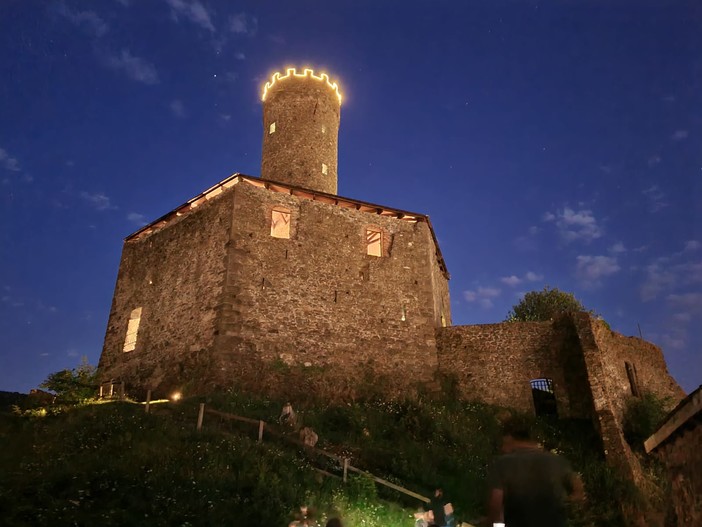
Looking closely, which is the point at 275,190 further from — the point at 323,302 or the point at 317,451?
the point at 317,451

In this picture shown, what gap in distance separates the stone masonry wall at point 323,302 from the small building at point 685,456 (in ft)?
44.2

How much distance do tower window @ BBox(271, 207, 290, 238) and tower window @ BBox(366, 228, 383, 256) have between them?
12.0 feet

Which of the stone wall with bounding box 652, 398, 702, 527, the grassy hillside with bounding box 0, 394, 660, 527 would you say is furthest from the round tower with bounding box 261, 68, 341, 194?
the stone wall with bounding box 652, 398, 702, 527

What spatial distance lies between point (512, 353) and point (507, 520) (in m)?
16.8

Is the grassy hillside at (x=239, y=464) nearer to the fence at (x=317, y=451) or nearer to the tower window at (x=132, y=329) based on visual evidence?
the fence at (x=317, y=451)

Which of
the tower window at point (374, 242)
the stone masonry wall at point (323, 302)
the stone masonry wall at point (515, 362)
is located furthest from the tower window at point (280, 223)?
the stone masonry wall at point (515, 362)

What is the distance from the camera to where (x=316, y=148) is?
2828cm

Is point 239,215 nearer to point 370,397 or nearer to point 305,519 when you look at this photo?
point 370,397

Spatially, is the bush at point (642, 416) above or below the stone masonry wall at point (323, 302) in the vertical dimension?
below

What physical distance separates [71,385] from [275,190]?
10580mm

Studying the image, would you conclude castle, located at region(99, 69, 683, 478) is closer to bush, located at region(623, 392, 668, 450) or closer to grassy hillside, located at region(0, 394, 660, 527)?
bush, located at region(623, 392, 668, 450)

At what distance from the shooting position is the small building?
6520 millimetres

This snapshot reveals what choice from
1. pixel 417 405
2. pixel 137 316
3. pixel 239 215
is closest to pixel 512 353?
pixel 417 405

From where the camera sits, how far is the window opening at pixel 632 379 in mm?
21094
